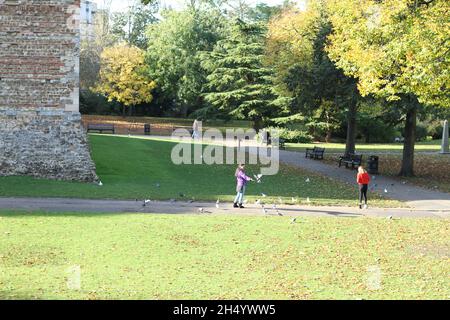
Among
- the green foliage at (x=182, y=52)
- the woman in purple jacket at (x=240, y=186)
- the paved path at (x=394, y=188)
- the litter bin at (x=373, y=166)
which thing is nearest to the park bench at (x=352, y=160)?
the paved path at (x=394, y=188)

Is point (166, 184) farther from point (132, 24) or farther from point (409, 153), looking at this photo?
point (132, 24)

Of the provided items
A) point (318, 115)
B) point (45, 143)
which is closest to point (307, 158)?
point (318, 115)

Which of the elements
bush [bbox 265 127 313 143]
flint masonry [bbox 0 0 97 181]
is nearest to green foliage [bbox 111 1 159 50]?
bush [bbox 265 127 313 143]

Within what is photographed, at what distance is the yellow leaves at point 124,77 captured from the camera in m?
58.1

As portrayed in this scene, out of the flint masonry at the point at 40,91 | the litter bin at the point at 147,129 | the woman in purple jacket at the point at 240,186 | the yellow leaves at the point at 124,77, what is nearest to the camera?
the woman in purple jacket at the point at 240,186

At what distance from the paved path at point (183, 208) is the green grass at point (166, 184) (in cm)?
98

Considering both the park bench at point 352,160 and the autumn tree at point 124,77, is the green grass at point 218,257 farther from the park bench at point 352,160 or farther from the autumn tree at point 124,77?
the autumn tree at point 124,77

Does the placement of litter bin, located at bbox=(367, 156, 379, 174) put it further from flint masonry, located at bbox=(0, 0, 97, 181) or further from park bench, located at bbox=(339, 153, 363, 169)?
flint masonry, located at bbox=(0, 0, 97, 181)

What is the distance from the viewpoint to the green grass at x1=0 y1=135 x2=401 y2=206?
20.1 m

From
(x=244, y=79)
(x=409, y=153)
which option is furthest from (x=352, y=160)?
(x=244, y=79)
